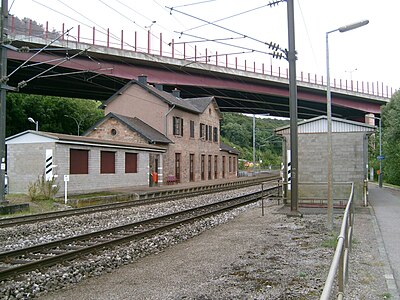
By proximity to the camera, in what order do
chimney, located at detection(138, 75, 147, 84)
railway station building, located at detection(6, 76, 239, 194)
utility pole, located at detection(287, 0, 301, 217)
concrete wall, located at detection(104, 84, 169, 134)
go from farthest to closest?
chimney, located at detection(138, 75, 147, 84) < concrete wall, located at detection(104, 84, 169, 134) < railway station building, located at detection(6, 76, 239, 194) < utility pole, located at detection(287, 0, 301, 217)

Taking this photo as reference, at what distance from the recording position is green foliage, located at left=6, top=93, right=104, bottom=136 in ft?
165

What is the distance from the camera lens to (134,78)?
39.2 m

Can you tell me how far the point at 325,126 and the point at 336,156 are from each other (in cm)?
134

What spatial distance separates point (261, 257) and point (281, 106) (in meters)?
52.3

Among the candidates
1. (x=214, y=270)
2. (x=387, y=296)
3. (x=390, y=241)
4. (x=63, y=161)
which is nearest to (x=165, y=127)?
(x=63, y=161)

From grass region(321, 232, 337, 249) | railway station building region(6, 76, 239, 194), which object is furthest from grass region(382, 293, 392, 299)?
railway station building region(6, 76, 239, 194)

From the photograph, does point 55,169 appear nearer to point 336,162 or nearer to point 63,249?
point 63,249

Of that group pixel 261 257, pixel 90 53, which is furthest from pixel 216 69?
pixel 261 257

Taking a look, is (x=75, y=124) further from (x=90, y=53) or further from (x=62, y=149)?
(x=62, y=149)

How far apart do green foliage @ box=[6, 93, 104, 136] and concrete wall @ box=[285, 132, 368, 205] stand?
131 ft

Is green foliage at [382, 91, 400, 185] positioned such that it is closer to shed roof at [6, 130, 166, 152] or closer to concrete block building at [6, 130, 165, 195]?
concrete block building at [6, 130, 165, 195]

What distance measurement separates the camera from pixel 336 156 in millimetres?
17609

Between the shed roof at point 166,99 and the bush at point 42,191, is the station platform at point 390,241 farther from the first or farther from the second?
the shed roof at point 166,99

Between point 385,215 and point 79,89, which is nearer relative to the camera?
point 385,215
